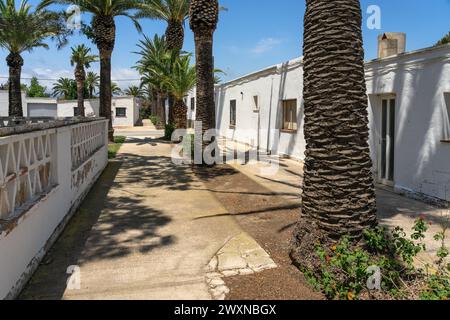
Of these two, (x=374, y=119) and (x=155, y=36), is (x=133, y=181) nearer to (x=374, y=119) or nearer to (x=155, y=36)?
(x=374, y=119)

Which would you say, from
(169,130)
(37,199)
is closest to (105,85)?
(169,130)

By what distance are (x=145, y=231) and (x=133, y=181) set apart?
179 inches

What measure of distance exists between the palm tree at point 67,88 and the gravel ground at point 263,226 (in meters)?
51.5

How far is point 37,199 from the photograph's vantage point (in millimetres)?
4875

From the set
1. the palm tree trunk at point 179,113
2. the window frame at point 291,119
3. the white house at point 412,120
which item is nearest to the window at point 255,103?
the window frame at point 291,119

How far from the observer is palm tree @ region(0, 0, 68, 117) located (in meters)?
23.2

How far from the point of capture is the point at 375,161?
9766mm

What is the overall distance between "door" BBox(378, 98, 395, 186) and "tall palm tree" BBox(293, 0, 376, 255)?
4874 mm

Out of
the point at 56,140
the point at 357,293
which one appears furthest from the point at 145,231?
the point at 357,293

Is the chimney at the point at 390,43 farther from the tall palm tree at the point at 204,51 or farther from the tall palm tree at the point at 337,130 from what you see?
the tall palm tree at the point at 337,130

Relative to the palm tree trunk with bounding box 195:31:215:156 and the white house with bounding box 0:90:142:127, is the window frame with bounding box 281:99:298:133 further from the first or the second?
the white house with bounding box 0:90:142:127

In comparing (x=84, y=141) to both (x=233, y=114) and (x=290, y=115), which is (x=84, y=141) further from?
(x=233, y=114)

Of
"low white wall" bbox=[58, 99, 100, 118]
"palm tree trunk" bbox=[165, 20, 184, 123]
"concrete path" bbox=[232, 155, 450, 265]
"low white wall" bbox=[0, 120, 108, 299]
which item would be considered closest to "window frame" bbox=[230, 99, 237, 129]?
"palm tree trunk" bbox=[165, 20, 184, 123]

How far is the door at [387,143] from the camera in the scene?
921 cm
